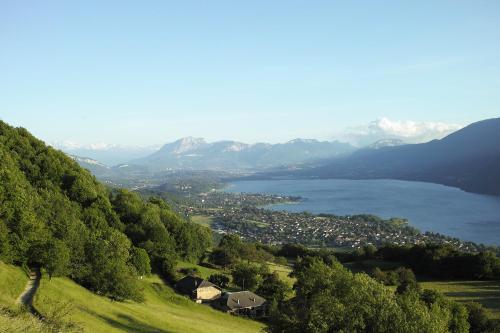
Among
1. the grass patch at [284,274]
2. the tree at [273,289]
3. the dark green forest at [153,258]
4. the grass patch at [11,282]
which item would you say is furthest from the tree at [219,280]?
the grass patch at [11,282]

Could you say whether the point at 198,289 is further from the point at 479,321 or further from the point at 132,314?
the point at 479,321

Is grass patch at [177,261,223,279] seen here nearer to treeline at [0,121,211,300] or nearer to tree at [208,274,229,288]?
tree at [208,274,229,288]

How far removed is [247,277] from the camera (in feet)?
173

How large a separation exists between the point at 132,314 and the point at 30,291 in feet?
21.3

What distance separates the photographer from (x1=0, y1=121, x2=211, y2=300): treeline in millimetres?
30878

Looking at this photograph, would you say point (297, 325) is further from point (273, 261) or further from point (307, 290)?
point (273, 261)

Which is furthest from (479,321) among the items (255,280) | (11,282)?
(11,282)

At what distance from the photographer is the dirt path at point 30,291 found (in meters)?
24.3

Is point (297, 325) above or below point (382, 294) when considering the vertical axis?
below

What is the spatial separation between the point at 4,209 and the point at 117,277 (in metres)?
9.01

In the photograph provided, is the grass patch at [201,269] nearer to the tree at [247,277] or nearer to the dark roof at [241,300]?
the tree at [247,277]

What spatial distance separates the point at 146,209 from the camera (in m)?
60.7

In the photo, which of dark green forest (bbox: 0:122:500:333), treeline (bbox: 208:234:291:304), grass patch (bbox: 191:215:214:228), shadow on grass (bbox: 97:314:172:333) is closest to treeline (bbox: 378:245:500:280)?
dark green forest (bbox: 0:122:500:333)

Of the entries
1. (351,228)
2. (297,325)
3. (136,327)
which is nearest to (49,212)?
(136,327)
